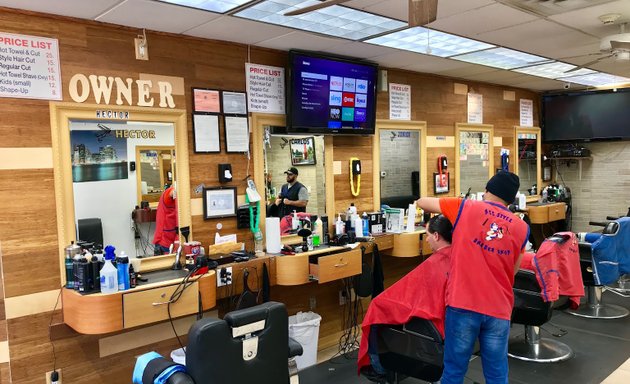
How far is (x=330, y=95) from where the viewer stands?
165 inches

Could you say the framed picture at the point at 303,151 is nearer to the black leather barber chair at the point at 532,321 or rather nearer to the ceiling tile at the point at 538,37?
the ceiling tile at the point at 538,37

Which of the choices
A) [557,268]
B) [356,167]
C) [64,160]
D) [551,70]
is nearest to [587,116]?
[551,70]

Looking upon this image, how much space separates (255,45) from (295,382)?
2.58 meters

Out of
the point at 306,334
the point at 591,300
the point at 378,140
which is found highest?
the point at 378,140

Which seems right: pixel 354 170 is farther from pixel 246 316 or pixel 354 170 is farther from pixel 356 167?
pixel 246 316

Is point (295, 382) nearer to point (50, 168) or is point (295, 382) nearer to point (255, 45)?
point (50, 168)

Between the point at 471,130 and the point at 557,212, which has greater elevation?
the point at 471,130

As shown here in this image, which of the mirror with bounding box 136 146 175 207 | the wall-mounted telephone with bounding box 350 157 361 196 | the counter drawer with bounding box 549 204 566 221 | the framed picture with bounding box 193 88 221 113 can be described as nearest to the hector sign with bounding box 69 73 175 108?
the framed picture with bounding box 193 88 221 113

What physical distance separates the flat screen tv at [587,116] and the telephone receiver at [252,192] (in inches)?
205

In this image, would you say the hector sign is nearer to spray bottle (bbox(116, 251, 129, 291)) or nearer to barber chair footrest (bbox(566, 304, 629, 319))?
spray bottle (bbox(116, 251, 129, 291))

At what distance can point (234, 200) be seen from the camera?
381 cm

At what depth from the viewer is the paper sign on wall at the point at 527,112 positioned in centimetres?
693

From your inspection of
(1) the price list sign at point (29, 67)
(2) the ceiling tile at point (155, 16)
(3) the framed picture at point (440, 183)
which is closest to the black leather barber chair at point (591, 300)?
(3) the framed picture at point (440, 183)

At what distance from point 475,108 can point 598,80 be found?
1827 millimetres
